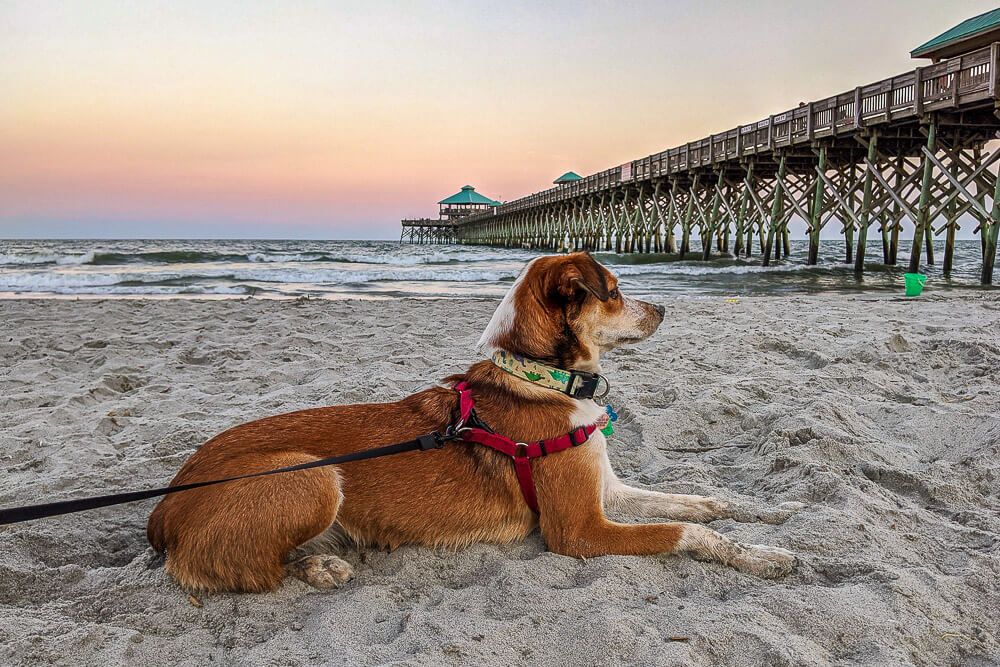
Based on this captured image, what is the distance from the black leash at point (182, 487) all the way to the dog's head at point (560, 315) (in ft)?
1.49

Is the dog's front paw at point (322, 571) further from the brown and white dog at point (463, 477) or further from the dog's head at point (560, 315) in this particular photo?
the dog's head at point (560, 315)

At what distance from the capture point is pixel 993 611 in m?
2.23

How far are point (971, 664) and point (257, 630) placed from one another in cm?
214

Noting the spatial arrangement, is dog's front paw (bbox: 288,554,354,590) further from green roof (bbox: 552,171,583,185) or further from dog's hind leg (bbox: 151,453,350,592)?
green roof (bbox: 552,171,583,185)

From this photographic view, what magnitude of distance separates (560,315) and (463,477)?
2.43 ft

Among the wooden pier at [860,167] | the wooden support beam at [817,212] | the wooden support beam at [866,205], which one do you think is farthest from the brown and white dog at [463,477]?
the wooden support beam at [817,212]

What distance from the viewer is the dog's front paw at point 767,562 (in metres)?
2.54

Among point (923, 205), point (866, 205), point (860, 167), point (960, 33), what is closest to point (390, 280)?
point (866, 205)

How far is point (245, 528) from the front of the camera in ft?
7.96

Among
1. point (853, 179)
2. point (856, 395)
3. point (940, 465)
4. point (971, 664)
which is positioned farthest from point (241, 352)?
point (853, 179)

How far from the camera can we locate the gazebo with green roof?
87.9 metres

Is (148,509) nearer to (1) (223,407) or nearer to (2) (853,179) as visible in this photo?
(1) (223,407)

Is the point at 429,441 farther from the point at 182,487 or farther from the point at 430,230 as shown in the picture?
the point at 430,230

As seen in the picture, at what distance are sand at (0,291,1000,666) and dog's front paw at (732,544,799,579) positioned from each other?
0.17ft
